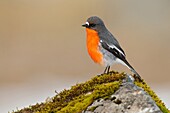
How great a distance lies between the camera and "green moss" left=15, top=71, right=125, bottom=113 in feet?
25.1

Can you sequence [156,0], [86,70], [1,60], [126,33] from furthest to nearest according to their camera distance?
[156,0] < [126,33] < [1,60] < [86,70]

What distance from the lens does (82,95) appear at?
8.01 metres

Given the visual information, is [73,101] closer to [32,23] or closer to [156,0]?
[32,23]

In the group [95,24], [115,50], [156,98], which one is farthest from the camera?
[95,24]

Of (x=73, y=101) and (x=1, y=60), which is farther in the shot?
(x=1, y=60)

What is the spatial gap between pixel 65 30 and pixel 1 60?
4.85m

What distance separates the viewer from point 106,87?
773 centimetres

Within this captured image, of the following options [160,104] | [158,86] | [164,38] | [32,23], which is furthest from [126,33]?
[160,104]

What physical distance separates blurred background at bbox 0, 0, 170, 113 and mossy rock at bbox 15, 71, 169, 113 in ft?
32.7

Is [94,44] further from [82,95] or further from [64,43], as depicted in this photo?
[64,43]

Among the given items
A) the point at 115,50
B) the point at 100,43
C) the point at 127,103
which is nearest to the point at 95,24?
the point at 100,43

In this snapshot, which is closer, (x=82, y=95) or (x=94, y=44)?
(x=82, y=95)

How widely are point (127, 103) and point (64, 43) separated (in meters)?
20.9

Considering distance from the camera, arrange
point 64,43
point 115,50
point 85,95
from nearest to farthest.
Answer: point 85,95
point 115,50
point 64,43
